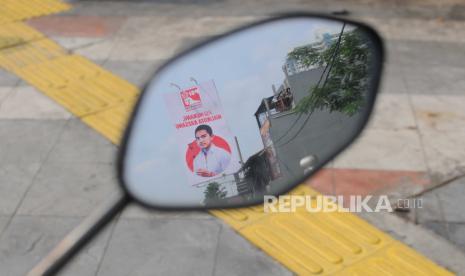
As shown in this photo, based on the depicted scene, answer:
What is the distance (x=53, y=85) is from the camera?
8.07 metres

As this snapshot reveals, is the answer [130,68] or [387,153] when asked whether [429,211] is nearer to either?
[387,153]

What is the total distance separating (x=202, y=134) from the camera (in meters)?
1.78

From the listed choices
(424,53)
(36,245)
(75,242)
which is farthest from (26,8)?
(75,242)

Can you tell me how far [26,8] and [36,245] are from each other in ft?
20.9

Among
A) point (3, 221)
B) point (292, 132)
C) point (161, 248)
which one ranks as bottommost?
point (161, 248)

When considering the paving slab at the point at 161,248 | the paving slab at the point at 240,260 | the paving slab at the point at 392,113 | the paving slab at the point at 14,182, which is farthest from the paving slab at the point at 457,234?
the paving slab at the point at 14,182

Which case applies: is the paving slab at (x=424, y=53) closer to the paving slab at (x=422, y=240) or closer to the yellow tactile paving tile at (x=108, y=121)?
the paving slab at (x=422, y=240)

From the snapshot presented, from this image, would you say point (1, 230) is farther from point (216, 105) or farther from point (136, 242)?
point (216, 105)

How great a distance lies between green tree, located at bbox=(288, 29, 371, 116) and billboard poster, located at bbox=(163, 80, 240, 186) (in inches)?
13.3

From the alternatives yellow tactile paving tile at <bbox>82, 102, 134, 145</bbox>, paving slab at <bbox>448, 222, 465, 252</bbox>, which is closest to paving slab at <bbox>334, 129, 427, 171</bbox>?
paving slab at <bbox>448, 222, 465, 252</bbox>

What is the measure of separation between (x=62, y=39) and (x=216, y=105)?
816cm

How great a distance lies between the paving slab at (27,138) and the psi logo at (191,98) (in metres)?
5.05

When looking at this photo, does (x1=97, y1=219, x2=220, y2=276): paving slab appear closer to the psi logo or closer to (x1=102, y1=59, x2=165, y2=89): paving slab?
(x1=102, y1=59, x2=165, y2=89): paving slab

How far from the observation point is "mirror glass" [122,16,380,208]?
70.7 inches
